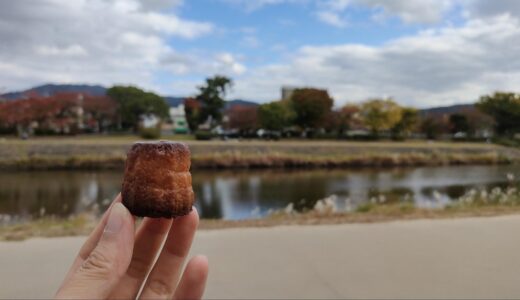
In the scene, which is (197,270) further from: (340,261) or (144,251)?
(340,261)

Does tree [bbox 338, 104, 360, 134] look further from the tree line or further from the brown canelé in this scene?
the brown canelé

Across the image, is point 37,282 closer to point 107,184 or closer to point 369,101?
point 107,184

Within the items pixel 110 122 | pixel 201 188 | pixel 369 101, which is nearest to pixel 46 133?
pixel 110 122

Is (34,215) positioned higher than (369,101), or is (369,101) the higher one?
(369,101)

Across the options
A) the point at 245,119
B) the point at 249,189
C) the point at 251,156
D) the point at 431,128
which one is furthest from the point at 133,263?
the point at 431,128

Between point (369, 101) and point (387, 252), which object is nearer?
point (387, 252)

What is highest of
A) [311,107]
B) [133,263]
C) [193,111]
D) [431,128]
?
[311,107]

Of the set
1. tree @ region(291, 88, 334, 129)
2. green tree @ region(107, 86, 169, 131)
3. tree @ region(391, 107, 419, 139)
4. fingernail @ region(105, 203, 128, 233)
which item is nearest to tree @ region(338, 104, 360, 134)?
tree @ region(291, 88, 334, 129)

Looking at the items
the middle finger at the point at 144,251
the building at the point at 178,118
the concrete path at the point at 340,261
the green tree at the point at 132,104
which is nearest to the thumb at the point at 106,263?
the middle finger at the point at 144,251
